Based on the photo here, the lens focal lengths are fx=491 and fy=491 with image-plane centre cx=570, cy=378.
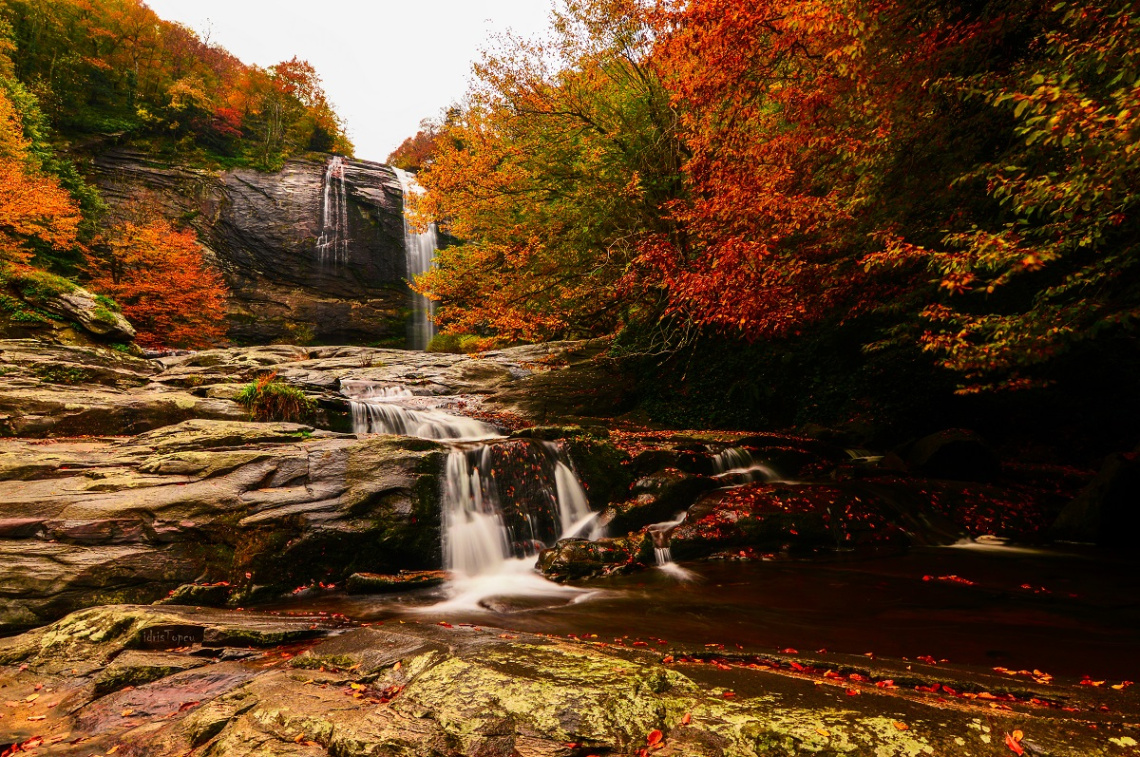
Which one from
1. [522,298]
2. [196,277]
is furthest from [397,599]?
[196,277]

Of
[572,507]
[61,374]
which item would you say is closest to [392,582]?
[572,507]

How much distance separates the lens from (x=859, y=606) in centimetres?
509

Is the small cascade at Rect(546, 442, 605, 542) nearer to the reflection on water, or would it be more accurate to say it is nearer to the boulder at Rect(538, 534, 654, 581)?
the boulder at Rect(538, 534, 654, 581)

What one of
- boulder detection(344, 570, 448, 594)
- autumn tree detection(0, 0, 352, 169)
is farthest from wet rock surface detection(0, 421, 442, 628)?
autumn tree detection(0, 0, 352, 169)

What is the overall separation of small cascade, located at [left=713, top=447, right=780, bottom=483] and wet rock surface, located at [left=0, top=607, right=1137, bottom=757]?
17.6ft

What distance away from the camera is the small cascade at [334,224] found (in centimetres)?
3023

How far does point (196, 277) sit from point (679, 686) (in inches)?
1062

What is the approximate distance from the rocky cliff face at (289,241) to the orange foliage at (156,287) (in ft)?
17.7

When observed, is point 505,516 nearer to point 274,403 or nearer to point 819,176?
point 274,403

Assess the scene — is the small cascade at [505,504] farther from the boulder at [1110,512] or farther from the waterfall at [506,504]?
the boulder at [1110,512]

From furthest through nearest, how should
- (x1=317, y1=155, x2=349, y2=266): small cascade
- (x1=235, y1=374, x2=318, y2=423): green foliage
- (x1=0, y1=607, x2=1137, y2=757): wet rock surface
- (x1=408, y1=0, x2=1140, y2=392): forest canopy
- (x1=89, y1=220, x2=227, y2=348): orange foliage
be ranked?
1. (x1=317, y1=155, x2=349, y2=266): small cascade
2. (x1=89, y1=220, x2=227, y2=348): orange foliage
3. (x1=235, y1=374, x2=318, y2=423): green foliage
4. (x1=408, y1=0, x2=1140, y2=392): forest canopy
5. (x1=0, y1=607, x2=1137, y2=757): wet rock surface

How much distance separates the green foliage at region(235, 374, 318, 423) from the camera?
31.5 ft

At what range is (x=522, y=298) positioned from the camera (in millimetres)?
12578

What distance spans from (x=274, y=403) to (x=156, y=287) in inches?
659
